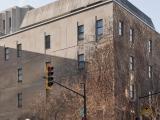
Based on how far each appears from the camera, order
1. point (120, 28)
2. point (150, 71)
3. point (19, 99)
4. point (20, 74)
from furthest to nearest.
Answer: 1. point (20, 74)
2. point (19, 99)
3. point (150, 71)
4. point (120, 28)

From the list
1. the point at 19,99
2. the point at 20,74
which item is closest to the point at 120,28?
the point at 20,74

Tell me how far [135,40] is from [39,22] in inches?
563

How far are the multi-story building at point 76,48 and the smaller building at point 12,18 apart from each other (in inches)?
359

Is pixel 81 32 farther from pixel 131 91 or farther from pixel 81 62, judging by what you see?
pixel 131 91

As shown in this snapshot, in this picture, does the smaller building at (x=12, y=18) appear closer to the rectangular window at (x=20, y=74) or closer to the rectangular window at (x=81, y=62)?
the rectangular window at (x=20, y=74)

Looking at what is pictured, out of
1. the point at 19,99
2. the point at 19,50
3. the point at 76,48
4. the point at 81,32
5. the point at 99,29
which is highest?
the point at 99,29

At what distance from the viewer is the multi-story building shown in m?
60.4

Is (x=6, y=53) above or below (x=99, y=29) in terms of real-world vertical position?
below

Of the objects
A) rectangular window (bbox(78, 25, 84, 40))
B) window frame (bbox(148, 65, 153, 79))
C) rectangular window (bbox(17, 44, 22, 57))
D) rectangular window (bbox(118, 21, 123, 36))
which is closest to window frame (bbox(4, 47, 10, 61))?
rectangular window (bbox(17, 44, 22, 57))

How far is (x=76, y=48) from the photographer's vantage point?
62.9 meters

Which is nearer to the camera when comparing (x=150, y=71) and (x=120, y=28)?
(x=120, y=28)

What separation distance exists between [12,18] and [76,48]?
24705 mm

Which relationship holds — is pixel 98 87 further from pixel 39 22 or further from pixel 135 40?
pixel 39 22

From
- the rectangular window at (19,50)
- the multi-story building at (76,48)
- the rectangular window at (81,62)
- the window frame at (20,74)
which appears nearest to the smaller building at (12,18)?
the multi-story building at (76,48)
